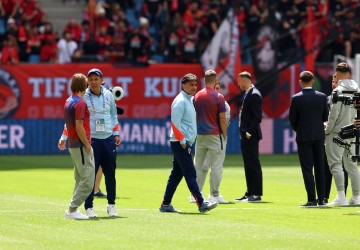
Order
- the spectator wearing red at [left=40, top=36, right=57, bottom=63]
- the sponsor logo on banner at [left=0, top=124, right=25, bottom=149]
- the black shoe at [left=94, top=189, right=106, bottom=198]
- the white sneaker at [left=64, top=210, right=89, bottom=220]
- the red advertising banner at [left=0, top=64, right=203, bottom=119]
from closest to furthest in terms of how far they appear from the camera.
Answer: the white sneaker at [left=64, top=210, right=89, bottom=220] < the black shoe at [left=94, top=189, right=106, bottom=198] < the sponsor logo on banner at [left=0, top=124, right=25, bottom=149] < the red advertising banner at [left=0, top=64, right=203, bottom=119] < the spectator wearing red at [left=40, top=36, right=57, bottom=63]

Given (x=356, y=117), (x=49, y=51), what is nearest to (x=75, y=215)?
(x=356, y=117)

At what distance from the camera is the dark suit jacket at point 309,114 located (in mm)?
17875

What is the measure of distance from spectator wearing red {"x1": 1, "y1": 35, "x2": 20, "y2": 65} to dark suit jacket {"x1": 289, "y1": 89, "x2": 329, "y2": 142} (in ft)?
60.8

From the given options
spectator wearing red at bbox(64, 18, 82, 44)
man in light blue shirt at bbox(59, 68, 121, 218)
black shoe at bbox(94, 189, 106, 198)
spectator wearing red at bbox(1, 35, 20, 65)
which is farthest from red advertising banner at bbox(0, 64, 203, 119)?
man in light blue shirt at bbox(59, 68, 121, 218)

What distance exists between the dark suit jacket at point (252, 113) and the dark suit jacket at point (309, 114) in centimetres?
169

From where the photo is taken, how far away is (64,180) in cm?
2420

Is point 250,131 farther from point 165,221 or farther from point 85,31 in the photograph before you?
point 85,31

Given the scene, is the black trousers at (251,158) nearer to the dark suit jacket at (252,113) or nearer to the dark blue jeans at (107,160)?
the dark suit jacket at (252,113)

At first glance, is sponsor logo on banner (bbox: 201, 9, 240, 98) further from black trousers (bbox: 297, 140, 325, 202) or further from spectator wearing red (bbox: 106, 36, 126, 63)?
black trousers (bbox: 297, 140, 325, 202)

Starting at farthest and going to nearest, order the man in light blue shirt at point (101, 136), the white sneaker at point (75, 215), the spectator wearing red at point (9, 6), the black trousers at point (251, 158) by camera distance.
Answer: the spectator wearing red at point (9, 6), the black trousers at point (251, 158), the man in light blue shirt at point (101, 136), the white sneaker at point (75, 215)

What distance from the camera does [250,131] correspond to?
19797mm

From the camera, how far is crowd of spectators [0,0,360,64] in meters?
36.1

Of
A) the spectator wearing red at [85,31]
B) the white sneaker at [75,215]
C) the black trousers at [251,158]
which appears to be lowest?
the white sneaker at [75,215]

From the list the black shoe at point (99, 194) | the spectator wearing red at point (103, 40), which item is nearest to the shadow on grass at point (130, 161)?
the spectator wearing red at point (103, 40)
